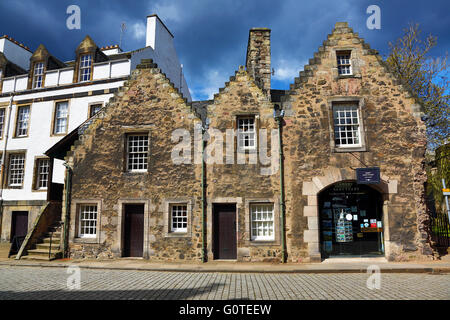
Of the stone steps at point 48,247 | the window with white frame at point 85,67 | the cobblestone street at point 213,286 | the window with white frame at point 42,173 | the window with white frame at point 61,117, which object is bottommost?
the cobblestone street at point 213,286

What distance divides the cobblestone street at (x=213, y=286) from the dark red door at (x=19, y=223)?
8.87 metres

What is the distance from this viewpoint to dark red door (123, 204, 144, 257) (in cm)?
1323

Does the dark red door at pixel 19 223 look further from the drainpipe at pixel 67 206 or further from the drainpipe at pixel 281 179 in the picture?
the drainpipe at pixel 281 179

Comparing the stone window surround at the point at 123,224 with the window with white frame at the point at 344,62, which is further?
the window with white frame at the point at 344,62

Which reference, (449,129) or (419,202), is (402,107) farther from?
(449,129)

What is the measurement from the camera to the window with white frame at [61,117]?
19.1 metres

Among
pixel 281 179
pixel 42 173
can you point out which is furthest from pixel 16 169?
pixel 281 179

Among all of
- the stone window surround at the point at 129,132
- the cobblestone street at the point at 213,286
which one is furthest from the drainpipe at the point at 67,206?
the stone window surround at the point at 129,132

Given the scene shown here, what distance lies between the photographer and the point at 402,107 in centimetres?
1277

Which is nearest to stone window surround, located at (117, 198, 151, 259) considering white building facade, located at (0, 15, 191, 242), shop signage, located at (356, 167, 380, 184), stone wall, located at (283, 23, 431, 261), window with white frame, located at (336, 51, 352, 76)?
stone wall, located at (283, 23, 431, 261)

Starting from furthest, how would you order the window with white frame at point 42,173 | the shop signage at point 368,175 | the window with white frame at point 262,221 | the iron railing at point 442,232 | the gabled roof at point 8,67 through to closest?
the gabled roof at point 8,67 → the window with white frame at point 42,173 → the iron railing at point 442,232 → the window with white frame at point 262,221 → the shop signage at point 368,175

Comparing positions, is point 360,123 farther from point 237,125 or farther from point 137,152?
point 137,152

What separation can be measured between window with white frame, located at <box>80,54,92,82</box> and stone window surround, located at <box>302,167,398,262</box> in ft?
50.8

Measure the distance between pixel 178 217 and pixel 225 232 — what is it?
2.23 metres
